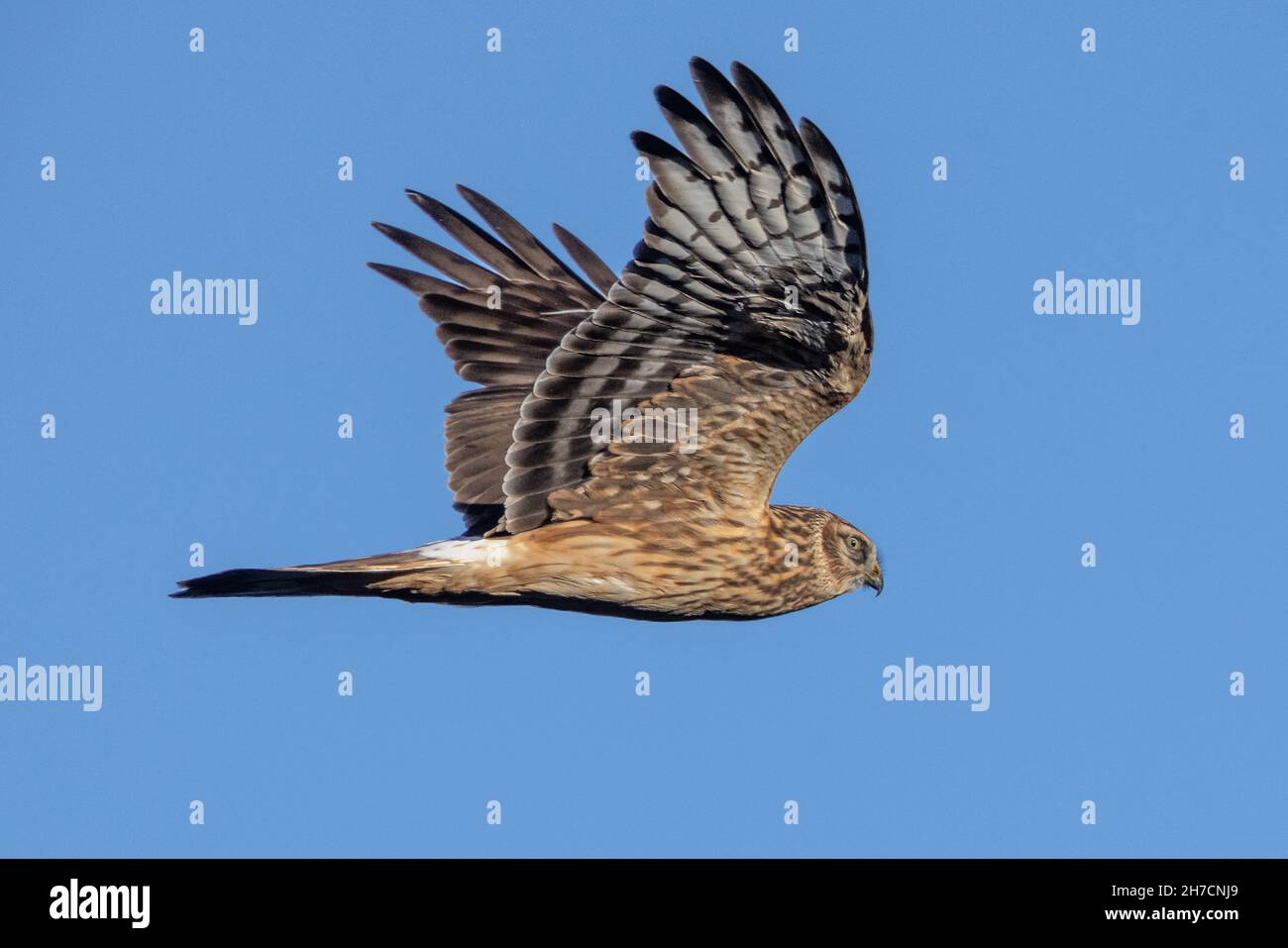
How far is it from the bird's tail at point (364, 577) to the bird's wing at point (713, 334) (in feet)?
1.27

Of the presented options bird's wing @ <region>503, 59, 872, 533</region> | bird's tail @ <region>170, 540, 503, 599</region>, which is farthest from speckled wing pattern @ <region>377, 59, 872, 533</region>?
bird's tail @ <region>170, 540, 503, 599</region>

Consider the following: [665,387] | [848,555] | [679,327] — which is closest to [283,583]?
[665,387]

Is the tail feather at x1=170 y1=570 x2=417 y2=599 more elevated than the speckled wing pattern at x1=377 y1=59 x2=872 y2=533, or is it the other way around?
the speckled wing pattern at x1=377 y1=59 x2=872 y2=533

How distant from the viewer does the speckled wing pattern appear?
293 inches

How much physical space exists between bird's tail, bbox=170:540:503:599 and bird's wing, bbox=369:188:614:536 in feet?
2.51

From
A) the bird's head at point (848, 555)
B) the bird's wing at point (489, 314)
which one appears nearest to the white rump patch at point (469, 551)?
the bird's wing at point (489, 314)

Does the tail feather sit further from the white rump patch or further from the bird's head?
the bird's head

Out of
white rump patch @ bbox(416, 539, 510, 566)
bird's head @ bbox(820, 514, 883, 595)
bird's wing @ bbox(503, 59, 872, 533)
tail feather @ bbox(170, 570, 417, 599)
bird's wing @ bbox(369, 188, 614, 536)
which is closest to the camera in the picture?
bird's wing @ bbox(503, 59, 872, 533)

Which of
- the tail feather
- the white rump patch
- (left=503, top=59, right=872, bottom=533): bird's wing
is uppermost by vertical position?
(left=503, top=59, right=872, bottom=533): bird's wing

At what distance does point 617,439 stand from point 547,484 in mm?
478

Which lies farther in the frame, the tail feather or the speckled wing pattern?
the tail feather

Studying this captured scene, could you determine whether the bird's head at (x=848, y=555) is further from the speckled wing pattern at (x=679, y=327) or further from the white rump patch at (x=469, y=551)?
the white rump patch at (x=469, y=551)

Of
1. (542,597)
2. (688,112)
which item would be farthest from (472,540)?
(688,112)

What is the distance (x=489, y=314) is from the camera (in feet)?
32.9
